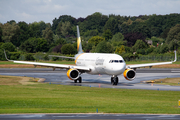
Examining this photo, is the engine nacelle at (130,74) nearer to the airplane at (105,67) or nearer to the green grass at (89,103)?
the airplane at (105,67)

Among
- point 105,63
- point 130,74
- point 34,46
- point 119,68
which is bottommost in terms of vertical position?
point 130,74

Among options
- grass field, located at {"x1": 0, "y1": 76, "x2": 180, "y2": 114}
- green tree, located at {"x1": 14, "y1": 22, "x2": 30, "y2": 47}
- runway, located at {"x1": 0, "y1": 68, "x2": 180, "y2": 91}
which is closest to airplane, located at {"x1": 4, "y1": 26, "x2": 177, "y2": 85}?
runway, located at {"x1": 0, "y1": 68, "x2": 180, "y2": 91}

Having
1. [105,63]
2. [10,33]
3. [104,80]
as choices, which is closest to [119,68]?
[105,63]

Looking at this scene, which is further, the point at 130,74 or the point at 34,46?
the point at 34,46

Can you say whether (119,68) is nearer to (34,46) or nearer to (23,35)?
(34,46)

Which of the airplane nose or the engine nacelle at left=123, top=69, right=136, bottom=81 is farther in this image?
the engine nacelle at left=123, top=69, right=136, bottom=81

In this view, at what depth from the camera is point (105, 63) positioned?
41188 mm

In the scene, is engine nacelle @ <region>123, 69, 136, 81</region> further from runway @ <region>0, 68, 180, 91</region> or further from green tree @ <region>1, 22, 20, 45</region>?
green tree @ <region>1, 22, 20, 45</region>

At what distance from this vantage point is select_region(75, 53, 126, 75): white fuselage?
3944 centimetres

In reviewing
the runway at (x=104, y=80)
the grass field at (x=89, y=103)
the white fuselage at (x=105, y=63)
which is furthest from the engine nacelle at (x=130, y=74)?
the grass field at (x=89, y=103)

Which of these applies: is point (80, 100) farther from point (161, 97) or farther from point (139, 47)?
point (139, 47)

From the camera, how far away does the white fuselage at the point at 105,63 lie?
129 feet

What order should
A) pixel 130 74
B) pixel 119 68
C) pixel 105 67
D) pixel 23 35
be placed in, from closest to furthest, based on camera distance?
pixel 119 68 → pixel 105 67 → pixel 130 74 → pixel 23 35

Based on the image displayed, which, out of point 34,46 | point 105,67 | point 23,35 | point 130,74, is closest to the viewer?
point 105,67
